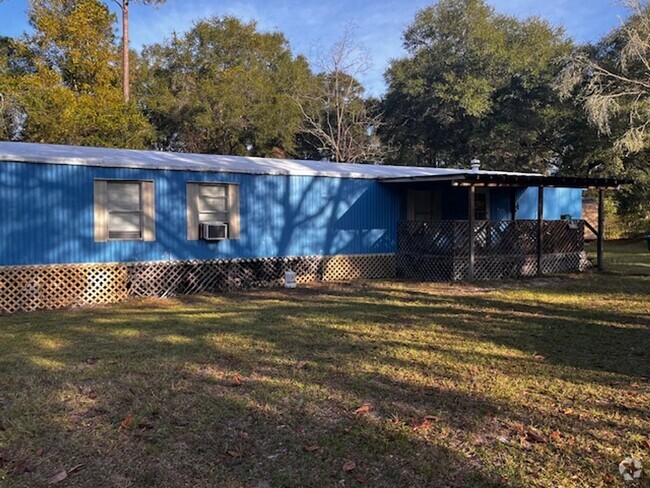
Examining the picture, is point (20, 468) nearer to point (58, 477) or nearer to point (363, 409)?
Result: point (58, 477)

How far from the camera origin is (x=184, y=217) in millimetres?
11227

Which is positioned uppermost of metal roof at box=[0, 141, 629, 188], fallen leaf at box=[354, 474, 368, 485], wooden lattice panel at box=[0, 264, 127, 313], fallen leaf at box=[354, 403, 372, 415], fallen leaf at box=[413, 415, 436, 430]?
metal roof at box=[0, 141, 629, 188]

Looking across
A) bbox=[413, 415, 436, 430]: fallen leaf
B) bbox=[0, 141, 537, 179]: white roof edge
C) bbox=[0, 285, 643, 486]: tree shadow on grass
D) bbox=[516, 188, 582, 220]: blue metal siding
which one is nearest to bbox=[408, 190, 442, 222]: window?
bbox=[0, 141, 537, 179]: white roof edge

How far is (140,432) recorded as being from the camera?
158 inches

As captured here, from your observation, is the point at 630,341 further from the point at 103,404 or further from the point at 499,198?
the point at 499,198

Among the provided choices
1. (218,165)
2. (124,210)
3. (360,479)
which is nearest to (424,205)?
Answer: (218,165)

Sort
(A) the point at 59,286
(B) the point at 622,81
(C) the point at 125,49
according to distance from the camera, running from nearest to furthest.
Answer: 1. (A) the point at 59,286
2. (B) the point at 622,81
3. (C) the point at 125,49

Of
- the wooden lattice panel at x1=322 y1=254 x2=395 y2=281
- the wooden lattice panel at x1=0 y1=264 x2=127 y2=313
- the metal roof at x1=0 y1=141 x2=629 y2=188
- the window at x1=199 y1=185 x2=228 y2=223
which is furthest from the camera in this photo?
the wooden lattice panel at x1=322 y1=254 x2=395 y2=281

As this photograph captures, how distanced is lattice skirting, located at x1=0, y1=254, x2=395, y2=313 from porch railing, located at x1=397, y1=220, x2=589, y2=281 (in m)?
0.97

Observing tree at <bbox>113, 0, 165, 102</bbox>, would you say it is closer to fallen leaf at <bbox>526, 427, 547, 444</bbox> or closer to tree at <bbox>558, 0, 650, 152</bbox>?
tree at <bbox>558, 0, 650, 152</bbox>

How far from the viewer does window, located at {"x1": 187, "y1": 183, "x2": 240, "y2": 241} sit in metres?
11.3

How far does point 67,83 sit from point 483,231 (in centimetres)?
2008

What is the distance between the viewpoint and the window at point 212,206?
37.2 feet

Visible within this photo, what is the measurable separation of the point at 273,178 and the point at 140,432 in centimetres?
880
